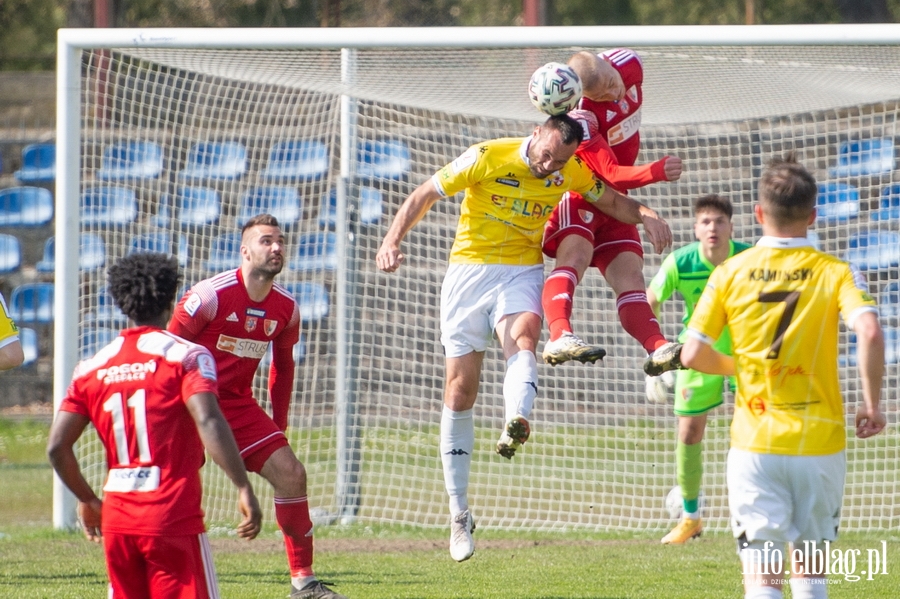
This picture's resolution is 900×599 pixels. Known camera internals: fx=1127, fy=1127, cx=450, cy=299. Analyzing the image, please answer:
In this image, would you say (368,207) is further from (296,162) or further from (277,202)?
(296,162)

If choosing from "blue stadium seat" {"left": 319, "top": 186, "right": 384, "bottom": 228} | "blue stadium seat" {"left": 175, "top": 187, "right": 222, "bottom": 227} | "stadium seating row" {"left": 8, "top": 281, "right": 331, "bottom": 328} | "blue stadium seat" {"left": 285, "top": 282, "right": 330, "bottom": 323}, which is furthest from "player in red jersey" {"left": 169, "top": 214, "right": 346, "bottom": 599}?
"blue stadium seat" {"left": 285, "top": 282, "right": 330, "bottom": 323}

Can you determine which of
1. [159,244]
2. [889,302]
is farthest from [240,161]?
[889,302]

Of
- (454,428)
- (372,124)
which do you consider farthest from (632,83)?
(372,124)

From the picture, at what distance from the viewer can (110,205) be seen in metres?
9.97

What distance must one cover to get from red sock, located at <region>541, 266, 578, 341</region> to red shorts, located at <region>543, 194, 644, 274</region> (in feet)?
0.81

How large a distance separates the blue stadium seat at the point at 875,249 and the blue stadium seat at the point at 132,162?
6110mm

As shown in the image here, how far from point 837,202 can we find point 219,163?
5.66m

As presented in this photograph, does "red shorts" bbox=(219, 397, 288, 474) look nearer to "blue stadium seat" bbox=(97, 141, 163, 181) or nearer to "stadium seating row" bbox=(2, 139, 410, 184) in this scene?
"stadium seating row" bbox=(2, 139, 410, 184)

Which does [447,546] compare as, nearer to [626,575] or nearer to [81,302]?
[626,575]

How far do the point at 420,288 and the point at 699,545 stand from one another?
367 centimetres

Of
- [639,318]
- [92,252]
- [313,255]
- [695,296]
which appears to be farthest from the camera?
[313,255]

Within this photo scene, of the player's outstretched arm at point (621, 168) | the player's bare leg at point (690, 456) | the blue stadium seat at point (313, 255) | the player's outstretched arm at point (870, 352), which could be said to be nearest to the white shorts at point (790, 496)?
the player's outstretched arm at point (870, 352)

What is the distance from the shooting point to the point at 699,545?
8250mm

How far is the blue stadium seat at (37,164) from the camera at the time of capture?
14312 millimetres
